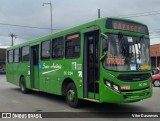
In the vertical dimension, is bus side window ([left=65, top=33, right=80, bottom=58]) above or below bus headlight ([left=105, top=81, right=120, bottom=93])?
above

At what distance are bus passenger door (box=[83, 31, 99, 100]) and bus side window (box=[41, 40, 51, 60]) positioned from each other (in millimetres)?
3478

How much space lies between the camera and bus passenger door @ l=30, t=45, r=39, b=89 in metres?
15.1

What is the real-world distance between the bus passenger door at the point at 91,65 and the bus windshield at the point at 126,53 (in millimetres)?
591

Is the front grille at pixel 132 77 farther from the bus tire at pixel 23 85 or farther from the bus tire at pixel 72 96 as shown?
the bus tire at pixel 23 85

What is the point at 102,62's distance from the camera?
30.4 feet

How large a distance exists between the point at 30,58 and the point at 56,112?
627cm

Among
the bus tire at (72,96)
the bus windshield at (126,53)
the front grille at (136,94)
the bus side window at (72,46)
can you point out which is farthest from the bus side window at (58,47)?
the front grille at (136,94)

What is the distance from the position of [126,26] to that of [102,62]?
1.69 m

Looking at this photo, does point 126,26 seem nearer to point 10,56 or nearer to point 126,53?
point 126,53

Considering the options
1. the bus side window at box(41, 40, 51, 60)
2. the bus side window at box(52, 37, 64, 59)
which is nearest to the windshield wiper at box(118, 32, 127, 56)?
the bus side window at box(52, 37, 64, 59)

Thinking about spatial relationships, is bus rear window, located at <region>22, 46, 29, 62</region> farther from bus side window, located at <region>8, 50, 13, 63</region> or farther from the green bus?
the green bus

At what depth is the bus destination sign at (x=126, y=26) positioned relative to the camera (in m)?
9.57

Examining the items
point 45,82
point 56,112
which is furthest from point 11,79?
point 56,112

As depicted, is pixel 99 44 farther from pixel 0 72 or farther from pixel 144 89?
pixel 0 72
